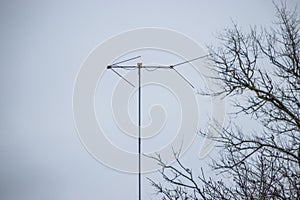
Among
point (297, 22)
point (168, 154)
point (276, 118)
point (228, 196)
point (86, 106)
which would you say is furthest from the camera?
point (86, 106)

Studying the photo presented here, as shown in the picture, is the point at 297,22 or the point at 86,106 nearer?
the point at 297,22

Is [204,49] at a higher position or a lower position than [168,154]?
higher

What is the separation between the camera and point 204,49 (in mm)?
4664

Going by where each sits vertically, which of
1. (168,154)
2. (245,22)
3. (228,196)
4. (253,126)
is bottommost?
(228,196)

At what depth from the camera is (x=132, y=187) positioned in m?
4.76

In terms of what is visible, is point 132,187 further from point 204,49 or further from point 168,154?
point 204,49

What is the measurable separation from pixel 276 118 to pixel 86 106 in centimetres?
258

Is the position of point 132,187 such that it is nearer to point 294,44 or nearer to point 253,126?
point 253,126

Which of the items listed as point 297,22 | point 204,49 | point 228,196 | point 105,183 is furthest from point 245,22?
point 228,196

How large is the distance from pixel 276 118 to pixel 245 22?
256cm

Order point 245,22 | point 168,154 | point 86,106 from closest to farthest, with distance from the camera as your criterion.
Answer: point 168,154, point 86,106, point 245,22

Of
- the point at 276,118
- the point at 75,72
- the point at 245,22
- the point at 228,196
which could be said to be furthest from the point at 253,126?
the point at 228,196

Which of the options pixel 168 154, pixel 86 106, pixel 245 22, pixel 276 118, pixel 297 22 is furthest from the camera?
pixel 245 22

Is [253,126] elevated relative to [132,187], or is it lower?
elevated
